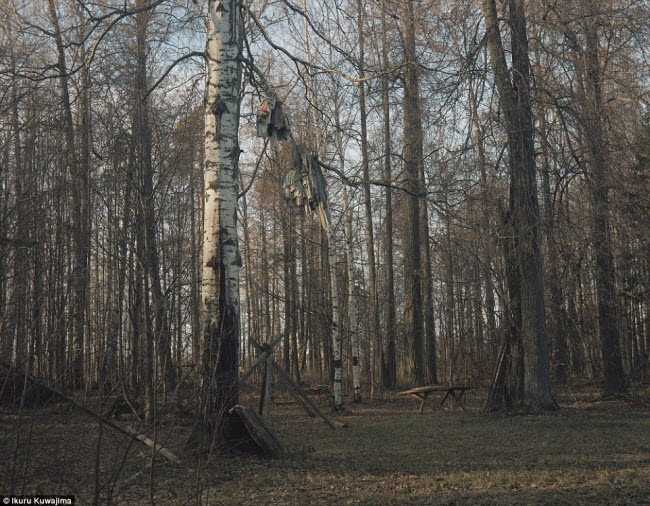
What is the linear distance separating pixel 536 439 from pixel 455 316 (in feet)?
54.3

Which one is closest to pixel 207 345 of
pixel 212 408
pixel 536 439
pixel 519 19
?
pixel 212 408

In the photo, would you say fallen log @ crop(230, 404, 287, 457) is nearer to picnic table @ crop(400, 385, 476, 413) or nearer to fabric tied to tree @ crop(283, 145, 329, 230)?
fabric tied to tree @ crop(283, 145, 329, 230)

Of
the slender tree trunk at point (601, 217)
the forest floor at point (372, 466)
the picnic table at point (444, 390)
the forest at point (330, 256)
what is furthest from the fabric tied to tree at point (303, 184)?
the picnic table at point (444, 390)

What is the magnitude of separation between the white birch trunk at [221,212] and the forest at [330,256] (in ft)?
0.09

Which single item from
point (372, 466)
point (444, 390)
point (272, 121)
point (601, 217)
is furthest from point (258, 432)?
point (601, 217)

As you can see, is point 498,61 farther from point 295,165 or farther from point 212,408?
point 212,408

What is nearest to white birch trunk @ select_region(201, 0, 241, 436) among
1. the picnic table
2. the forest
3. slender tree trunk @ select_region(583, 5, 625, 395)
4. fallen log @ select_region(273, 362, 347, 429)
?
the forest

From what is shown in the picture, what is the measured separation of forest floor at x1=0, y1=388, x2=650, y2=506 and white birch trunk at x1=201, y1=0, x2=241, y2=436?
44.3 inches

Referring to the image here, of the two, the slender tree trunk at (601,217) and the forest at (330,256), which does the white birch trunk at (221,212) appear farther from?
the slender tree trunk at (601,217)

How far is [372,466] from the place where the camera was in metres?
6.55

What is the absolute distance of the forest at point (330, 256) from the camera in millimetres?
5520

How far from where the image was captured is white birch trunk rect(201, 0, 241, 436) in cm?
689

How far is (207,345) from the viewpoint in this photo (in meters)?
6.80

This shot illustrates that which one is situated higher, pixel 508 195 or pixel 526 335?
pixel 508 195
